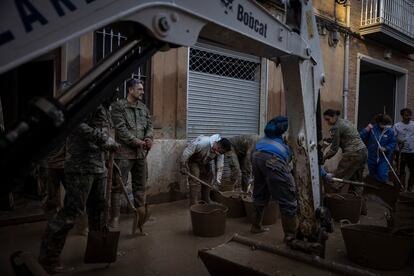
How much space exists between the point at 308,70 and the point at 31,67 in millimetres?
5103

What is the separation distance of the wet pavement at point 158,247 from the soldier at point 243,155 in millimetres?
1252

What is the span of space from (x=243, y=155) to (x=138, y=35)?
5194 mm

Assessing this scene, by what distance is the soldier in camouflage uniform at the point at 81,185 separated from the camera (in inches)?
130

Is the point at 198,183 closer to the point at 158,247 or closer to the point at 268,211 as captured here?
the point at 268,211

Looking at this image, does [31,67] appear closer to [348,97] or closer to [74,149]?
[74,149]

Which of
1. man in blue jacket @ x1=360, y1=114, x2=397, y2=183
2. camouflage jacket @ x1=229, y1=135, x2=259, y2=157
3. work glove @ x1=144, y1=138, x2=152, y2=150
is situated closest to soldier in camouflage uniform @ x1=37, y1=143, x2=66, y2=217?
work glove @ x1=144, y1=138, x2=152, y2=150

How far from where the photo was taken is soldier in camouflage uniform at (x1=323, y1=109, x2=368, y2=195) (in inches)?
248

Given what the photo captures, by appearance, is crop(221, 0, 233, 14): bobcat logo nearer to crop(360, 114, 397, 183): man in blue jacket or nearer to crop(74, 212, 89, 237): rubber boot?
crop(74, 212, 89, 237): rubber boot

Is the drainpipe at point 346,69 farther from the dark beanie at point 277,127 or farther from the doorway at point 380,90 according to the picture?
the dark beanie at point 277,127

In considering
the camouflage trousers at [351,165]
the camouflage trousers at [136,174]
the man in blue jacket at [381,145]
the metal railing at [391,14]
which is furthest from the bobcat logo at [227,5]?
the metal railing at [391,14]

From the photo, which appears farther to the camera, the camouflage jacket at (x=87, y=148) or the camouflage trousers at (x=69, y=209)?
the camouflage jacket at (x=87, y=148)

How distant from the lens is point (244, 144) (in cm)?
673

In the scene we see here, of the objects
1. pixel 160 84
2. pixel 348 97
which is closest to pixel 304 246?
pixel 160 84

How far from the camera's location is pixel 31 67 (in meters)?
6.43
